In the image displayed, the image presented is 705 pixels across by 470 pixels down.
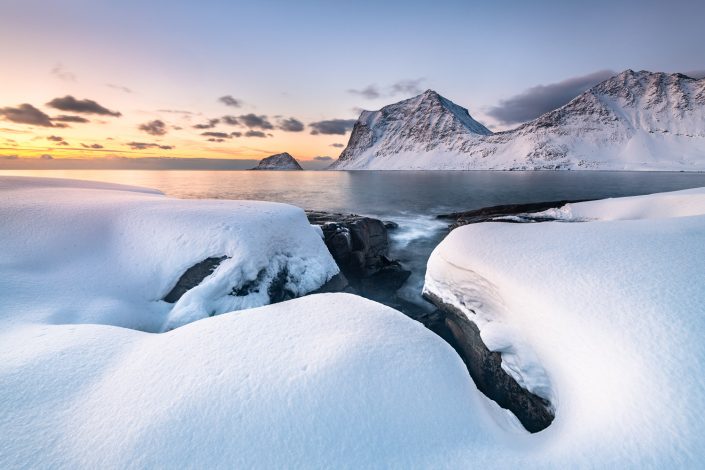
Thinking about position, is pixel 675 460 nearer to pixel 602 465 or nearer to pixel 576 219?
pixel 602 465

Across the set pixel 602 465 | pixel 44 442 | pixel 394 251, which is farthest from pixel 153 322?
pixel 394 251

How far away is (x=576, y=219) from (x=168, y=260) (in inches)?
924

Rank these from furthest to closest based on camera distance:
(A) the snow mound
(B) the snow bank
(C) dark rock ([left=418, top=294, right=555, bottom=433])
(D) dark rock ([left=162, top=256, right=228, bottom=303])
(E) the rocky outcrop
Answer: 1. (E) the rocky outcrop
2. (D) dark rock ([left=162, top=256, right=228, bottom=303])
3. (B) the snow bank
4. (C) dark rock ([left=418, top=294, right=555, bottom=433])
5. (A) the snow mound

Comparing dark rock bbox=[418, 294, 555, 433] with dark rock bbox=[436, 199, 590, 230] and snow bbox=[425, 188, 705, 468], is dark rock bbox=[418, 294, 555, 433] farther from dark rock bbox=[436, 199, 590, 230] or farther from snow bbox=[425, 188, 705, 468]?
Result: dark rock bbox=[436, 199, 590, 230]

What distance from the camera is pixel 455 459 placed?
3.22m

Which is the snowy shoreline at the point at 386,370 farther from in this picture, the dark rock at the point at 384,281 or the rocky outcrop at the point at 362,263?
the rocky outcrop at the point at 362,263

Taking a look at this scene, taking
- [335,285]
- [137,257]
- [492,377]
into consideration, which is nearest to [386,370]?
[492,377]

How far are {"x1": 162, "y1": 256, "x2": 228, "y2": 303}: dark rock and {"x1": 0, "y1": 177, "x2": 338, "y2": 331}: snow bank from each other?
0.17 m

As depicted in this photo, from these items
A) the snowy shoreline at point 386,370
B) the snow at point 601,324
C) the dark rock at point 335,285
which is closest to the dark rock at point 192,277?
the snowy shoreline at point 386,370

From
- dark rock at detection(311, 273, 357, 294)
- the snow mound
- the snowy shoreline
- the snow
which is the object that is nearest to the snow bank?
the snowy shoreline

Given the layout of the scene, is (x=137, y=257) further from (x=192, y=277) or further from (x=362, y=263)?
(x=362, y=263)

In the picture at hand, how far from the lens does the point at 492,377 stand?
6.34 m

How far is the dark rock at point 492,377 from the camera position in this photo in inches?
198

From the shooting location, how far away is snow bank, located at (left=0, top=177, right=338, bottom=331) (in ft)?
24.5
